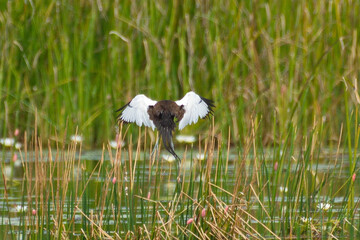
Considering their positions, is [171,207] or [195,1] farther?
[195,1]

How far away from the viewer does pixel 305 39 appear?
6.56 meters

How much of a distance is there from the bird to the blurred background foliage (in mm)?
2820

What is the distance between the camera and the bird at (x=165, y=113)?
347cm

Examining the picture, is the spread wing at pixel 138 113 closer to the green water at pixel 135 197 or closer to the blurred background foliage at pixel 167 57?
the green water at pixel 135 197

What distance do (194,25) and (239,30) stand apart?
0.38 m

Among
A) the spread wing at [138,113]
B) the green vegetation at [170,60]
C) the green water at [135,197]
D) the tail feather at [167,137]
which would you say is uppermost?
the green vegetation at [170,60]

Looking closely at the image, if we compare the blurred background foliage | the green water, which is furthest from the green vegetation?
the green water

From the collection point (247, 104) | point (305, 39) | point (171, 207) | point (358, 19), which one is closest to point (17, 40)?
point (247, 104)

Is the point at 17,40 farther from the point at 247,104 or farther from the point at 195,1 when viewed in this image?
the point at 247,104

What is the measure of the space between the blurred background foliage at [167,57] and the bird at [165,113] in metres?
2.82

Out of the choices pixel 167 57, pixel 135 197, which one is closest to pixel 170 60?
pixel 167 57

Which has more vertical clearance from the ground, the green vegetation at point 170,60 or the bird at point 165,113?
the green vegetation at point 170,60

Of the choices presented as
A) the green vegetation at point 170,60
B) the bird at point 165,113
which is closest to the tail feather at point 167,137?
the bird at point 165,113

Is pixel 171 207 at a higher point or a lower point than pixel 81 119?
lower
